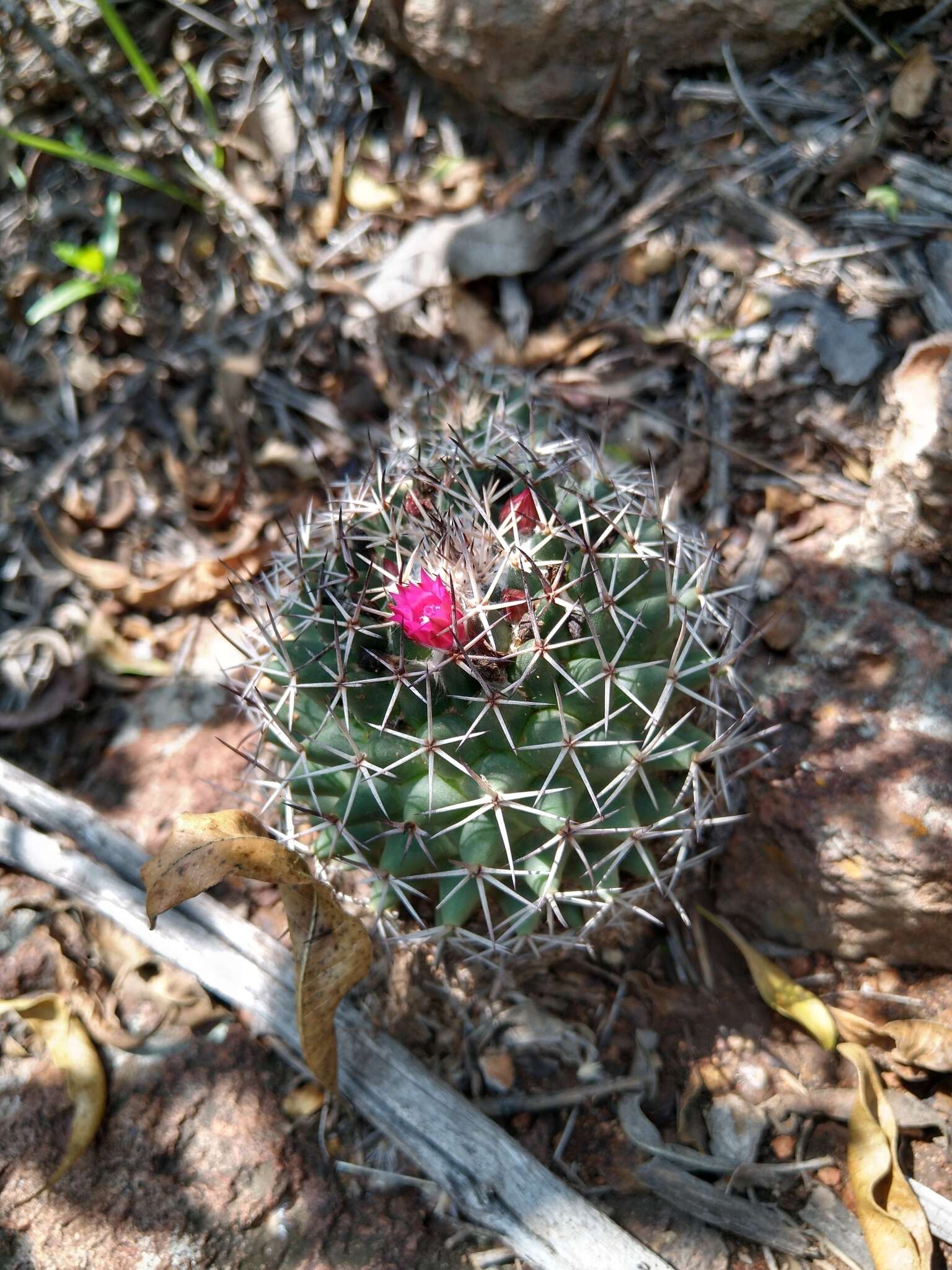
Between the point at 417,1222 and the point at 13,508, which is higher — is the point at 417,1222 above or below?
below

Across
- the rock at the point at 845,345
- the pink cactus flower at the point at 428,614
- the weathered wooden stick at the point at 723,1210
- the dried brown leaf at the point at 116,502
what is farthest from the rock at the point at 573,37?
the weathered wooden stick at the point at 723,1210

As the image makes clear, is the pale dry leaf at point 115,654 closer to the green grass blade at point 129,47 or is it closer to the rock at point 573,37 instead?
the green grass blade at point 129,47

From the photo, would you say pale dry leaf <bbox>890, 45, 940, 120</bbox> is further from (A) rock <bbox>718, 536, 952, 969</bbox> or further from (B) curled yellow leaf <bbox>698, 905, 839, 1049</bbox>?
(B) curled yellow leaf <bbox>698, 905, 839, 1049</bbox>

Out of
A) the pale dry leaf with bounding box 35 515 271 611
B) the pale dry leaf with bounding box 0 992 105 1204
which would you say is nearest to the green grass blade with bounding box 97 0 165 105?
the pale dry leaf with bounding box 35 515 271 611

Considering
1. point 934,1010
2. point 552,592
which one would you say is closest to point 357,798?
point 552,592

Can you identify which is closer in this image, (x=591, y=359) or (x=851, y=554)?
(x=851, y=554)

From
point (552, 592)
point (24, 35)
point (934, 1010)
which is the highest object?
point (24, 35)

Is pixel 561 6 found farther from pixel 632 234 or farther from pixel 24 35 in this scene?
pixel 24 35
